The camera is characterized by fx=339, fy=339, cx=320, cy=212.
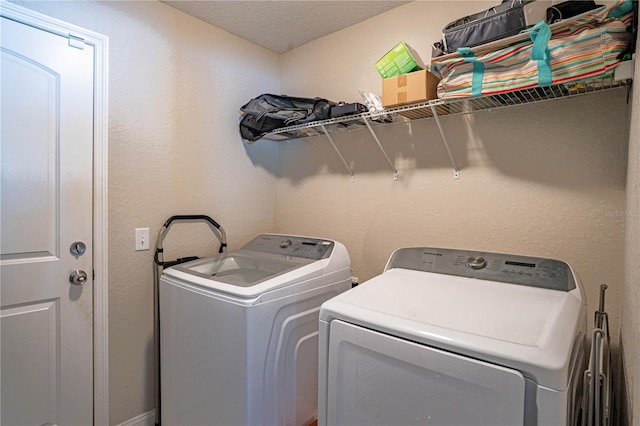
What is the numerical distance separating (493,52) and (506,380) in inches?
46.9

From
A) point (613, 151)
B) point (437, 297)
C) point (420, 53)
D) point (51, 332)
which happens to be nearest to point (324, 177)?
point (420, 53)

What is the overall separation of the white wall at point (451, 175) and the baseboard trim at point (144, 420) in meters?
1.45

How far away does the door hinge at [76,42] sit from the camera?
1705mm

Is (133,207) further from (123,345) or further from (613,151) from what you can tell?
(613,151)

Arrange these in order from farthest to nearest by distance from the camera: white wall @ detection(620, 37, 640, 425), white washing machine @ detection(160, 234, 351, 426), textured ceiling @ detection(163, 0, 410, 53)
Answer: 1. textured ceiling @ detection(163, 0, 410, 53)
2. white washing machine @ detection(160, 234, 351, 426)
3. white wall @ detection(620, 37, 640, 425)

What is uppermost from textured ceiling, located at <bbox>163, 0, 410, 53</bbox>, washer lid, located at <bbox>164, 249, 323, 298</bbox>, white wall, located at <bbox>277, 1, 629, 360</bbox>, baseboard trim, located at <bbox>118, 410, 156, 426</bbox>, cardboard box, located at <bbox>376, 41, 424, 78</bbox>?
textured ceiling, located at <bbox>163, 0, 410, 53</bbox>

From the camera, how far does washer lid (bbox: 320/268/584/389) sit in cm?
81

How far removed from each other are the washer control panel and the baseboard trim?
1116mm

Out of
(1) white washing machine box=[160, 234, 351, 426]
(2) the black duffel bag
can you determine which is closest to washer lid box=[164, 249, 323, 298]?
(1) white washing machine box=[160, 234, 351, 426]

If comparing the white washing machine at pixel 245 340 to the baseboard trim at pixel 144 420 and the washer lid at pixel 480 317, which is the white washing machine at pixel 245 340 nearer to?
the baseboard trim at pixel 144 420

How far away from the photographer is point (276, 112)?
2182 millimetres

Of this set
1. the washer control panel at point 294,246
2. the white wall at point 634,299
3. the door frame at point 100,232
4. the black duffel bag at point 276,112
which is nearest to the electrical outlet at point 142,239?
the door frame at point 100,232

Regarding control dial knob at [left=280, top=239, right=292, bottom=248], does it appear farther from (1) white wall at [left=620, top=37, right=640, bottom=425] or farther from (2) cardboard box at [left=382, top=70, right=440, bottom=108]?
(1) white wall at [left=620, top=37, right=640, bottom=425]

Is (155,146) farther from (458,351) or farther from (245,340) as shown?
(458,351)
